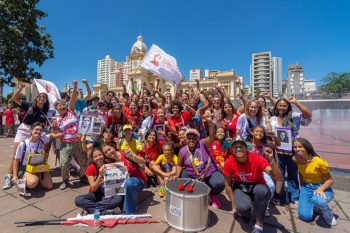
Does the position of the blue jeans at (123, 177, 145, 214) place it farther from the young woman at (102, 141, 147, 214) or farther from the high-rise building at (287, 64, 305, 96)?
the high-rise building at (287, 64, 305, 96)

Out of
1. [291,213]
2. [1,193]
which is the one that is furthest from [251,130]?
[1,193]

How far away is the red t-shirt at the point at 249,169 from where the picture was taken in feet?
9.18

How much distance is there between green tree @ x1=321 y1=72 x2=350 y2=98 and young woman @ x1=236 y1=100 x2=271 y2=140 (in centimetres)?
7456

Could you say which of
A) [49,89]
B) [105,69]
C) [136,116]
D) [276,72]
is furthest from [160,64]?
[105,69]

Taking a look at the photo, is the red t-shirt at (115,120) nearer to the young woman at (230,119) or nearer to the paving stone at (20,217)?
the paving stone at (20,217)

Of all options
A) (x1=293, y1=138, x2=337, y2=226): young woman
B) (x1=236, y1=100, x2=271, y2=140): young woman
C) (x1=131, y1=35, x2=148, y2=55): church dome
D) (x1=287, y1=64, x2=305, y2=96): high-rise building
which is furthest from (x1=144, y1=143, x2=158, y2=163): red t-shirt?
(x1=131, y1=35, x2=148, y2=55): church dome

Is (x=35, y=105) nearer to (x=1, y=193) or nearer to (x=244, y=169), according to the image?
(x=1, y=193)

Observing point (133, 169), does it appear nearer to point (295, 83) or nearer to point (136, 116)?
point (136, 116)

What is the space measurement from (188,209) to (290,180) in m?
2.15

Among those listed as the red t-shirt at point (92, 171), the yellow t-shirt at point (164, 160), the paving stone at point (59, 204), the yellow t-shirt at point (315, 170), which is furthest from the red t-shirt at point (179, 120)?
the yellow t-shirt at point (315, 170)

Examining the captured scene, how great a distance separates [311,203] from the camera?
117 inches

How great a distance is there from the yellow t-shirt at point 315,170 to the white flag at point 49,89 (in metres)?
6.15

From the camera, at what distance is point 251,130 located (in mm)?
3602

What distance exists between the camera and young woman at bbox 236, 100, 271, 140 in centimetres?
371
